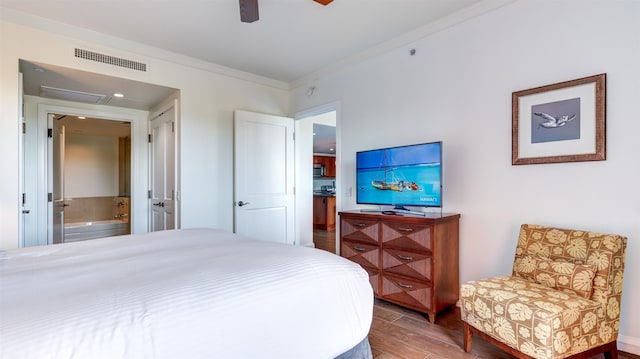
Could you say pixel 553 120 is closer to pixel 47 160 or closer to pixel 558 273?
pixel 558 273

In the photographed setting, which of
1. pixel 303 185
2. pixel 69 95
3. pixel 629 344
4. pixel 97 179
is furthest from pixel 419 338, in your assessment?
pixel 97 179

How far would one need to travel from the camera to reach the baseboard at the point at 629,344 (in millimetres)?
1908

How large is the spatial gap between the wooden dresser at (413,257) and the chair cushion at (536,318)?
1.66ft

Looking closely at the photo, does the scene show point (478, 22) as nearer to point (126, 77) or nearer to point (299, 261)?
point (299, 261)

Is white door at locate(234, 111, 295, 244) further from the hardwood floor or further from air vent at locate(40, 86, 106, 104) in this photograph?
the hardwood floor

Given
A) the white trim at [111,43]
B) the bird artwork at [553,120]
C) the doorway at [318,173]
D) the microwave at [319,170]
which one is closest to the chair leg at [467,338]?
the bird artwork at [553,120]

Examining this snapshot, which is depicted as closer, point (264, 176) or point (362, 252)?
point (362, 252)

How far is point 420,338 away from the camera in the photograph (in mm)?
2203

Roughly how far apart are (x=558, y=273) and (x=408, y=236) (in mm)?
992

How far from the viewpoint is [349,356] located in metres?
1.49

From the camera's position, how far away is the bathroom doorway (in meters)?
5.55

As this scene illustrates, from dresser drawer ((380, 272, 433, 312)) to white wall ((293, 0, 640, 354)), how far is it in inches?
19.9

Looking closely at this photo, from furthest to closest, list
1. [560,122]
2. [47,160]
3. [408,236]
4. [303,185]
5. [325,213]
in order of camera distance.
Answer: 1. [325,213]
2. [303,185]
3. [47,160]
4. [408,236]
5. [560,122]

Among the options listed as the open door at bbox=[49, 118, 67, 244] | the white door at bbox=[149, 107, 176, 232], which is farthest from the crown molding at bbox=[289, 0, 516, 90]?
the open door at bbox=[49, 118, 67, 244]
